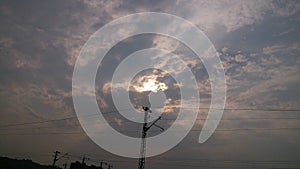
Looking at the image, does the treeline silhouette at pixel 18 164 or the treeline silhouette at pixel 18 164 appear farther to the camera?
the treeline silhouette at pixel 18 164

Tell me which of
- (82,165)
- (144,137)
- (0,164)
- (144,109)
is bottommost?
(144,137)

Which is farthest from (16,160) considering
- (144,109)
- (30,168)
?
(144,109)

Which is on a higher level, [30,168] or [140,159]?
[30,168]

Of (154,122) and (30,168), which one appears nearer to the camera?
(154,122)

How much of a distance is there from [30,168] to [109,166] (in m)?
73.2

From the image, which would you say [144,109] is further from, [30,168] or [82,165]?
[30,168]

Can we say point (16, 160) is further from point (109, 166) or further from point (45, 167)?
point (109, 166)

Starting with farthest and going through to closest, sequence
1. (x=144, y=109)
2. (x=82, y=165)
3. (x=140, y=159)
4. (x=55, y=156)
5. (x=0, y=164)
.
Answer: (x=0, y=164) < (x=82, y=165) < (x=55, y=156) < (x=144, y=109) < (x=140, y=159)

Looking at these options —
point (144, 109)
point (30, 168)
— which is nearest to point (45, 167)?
point (30, 168)

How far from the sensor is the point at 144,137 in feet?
145

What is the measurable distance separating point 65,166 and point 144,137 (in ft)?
217

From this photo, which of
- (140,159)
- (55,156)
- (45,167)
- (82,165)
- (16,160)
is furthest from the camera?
(45,167)

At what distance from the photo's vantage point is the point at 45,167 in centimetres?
17312

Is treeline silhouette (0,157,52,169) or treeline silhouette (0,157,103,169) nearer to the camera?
treeline silhouette (0,157,103,169)
